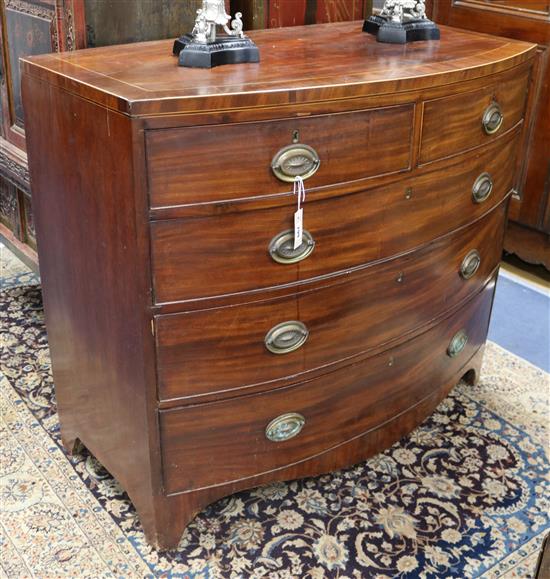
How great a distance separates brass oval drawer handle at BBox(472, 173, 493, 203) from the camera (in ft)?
6.36

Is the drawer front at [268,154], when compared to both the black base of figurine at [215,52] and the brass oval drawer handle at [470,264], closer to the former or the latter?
the black base of figurine at [215,52]

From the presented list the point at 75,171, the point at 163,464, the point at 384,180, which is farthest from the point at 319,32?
the point at 163,464

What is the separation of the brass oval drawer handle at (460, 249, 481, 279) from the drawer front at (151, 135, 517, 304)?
0.14 metres

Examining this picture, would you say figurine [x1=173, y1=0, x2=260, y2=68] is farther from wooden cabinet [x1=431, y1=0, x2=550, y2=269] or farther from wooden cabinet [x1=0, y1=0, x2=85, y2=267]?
wooden cabinet [x1=431, y1=0, x2=550, y2=269]

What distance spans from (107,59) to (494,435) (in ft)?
4.85

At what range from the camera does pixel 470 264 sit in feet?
6.73

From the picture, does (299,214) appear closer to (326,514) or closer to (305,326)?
(305,326)

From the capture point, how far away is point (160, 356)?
5.06 ft

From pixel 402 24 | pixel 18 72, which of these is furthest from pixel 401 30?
pixel 18 72

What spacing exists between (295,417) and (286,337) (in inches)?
8.9

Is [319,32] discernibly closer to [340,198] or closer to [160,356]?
[340,198]

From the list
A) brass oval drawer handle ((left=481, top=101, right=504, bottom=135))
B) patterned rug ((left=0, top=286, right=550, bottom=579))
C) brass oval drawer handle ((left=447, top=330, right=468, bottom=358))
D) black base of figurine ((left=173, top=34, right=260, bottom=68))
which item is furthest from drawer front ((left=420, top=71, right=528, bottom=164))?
patterned rug ((left=0, top=286, right=550, bottom=579))

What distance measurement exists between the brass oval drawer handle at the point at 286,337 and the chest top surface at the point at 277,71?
47 centimetres

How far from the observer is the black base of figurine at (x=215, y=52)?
1.59 m
